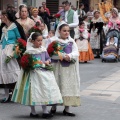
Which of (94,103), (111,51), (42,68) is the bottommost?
(94,103)

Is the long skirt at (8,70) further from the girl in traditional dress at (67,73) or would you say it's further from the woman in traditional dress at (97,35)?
the woman in traditional dress at (97,35)

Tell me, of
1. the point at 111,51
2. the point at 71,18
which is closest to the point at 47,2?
the point at 111,51

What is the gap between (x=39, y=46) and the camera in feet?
29.7

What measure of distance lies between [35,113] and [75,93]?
728 mm

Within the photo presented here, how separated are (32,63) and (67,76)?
0.65 meters

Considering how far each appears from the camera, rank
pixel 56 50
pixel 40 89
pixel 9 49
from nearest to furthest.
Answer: pixel 40 89 < pixel 56 50 < pixel 9 49

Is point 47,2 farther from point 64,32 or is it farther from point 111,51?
point 64,32

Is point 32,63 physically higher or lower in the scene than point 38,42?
lower

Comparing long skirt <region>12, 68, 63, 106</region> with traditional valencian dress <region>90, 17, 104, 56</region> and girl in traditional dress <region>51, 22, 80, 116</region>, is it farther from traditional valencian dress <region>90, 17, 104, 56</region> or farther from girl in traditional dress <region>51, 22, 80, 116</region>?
traditional valencian dress <region>90, 17, 104, 56</region>

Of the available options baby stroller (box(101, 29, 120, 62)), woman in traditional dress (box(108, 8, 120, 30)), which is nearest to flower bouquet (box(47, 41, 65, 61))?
baby stroller (box(101, 29, 120, 62))

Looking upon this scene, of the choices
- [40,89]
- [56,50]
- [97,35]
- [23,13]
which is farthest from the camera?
[97,35]

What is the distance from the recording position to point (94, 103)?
1060 cm

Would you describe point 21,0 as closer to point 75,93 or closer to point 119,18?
point 119,18

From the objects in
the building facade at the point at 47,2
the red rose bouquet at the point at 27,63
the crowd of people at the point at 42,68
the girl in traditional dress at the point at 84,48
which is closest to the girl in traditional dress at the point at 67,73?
the crowd of people at the point at 42,68
